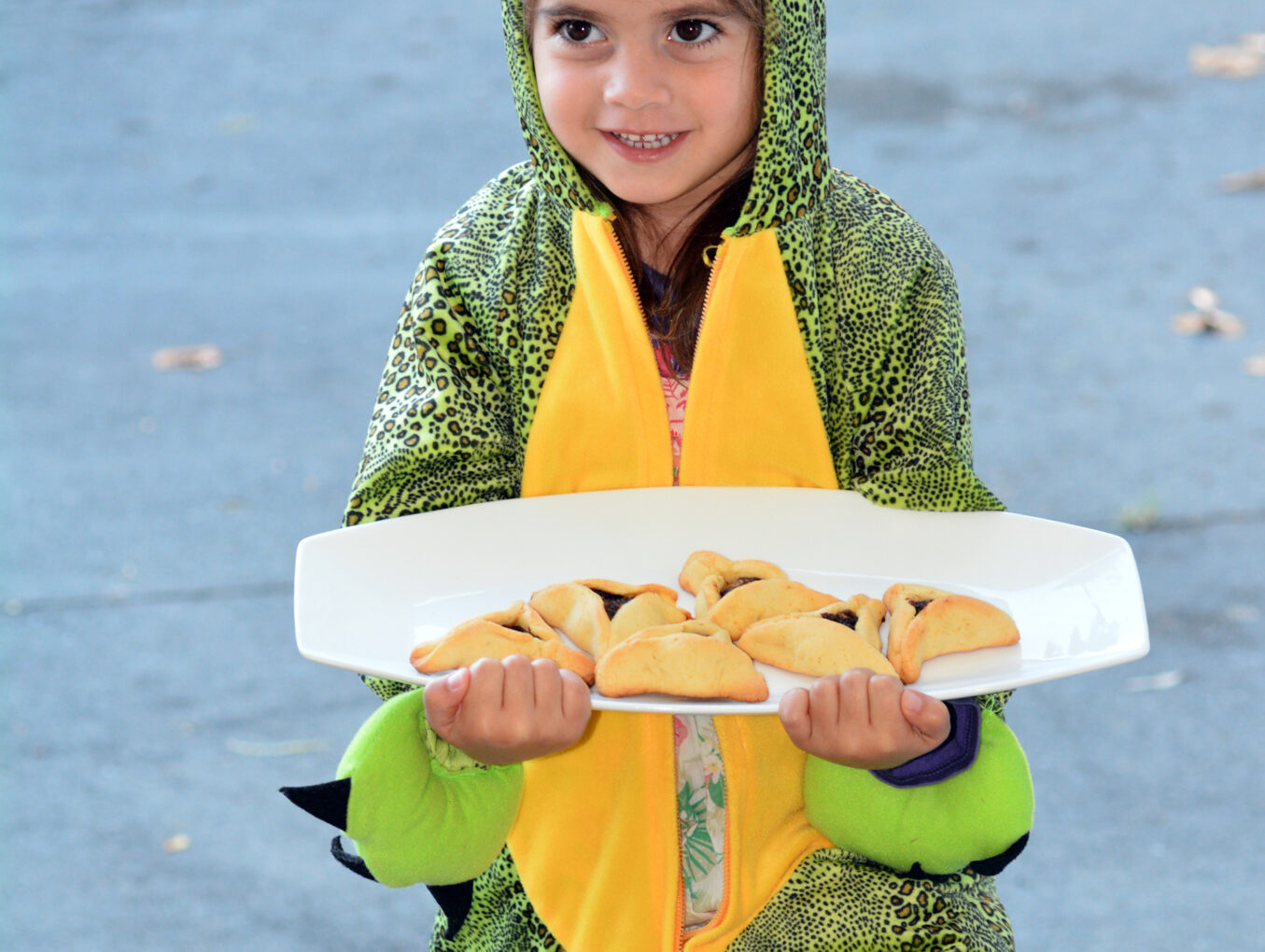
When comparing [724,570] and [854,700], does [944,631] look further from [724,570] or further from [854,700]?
[724,570]

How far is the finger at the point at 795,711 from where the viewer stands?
1616 millimetres

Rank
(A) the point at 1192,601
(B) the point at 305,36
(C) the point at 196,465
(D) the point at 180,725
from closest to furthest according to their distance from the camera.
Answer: (D) the point at 180,725 < (A) the point at 1192,601 < (C) the point at 196,465 < (B) the point at 305,36

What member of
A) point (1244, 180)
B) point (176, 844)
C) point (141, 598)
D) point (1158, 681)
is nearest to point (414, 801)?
point (176, 844)

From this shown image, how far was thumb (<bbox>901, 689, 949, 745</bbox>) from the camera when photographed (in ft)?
5.34

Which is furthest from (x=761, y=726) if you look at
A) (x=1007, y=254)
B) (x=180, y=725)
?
(x=1007, y=254)

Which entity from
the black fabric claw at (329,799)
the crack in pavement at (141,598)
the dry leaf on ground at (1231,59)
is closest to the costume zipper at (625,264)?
the black fabric claw at (329,799)

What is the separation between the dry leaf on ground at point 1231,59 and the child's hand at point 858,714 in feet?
19.6

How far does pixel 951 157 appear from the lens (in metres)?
6.25

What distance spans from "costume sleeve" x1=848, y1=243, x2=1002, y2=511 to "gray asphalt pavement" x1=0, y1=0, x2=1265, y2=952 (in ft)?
4.99

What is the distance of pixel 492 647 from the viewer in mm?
1762

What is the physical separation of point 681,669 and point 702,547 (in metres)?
0.27

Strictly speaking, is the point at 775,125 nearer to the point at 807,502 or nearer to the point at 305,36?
the point at 807,502

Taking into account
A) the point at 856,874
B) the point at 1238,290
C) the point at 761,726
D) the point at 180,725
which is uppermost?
the point at 761,726

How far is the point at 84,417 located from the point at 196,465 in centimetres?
55
